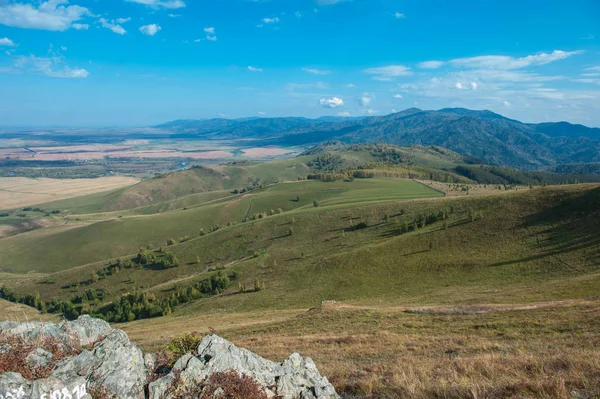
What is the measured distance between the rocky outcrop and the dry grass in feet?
7.94

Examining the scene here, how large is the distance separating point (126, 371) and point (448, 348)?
1865cm

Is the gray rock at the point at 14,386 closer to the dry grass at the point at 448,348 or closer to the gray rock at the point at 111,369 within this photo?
the gray rock at the point at 111,369

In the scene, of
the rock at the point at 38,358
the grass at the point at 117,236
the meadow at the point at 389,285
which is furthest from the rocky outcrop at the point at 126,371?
the grass at the point at 117,236

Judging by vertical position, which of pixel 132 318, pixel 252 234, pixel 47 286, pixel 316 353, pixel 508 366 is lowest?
pixel 47 286

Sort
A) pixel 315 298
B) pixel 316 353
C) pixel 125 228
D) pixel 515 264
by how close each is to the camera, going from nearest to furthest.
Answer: pixel 316 353, pixel 515 264, pixel 315 298, pixel 125 228

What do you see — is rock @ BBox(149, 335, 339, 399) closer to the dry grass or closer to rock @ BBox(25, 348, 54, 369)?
the dry grass

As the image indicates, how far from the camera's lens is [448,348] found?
2142cm

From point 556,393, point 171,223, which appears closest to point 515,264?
point 556,393

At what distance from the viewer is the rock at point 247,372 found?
12.8 meters

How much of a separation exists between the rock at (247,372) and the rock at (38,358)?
4353mm

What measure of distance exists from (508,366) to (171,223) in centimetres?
18816

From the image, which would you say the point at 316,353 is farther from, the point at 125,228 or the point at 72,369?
the point at 125,228

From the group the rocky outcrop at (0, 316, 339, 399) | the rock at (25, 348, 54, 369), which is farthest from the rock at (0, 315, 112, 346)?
the rock at (25, 348, 54, 369)

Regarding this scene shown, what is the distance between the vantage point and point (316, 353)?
936 inches
